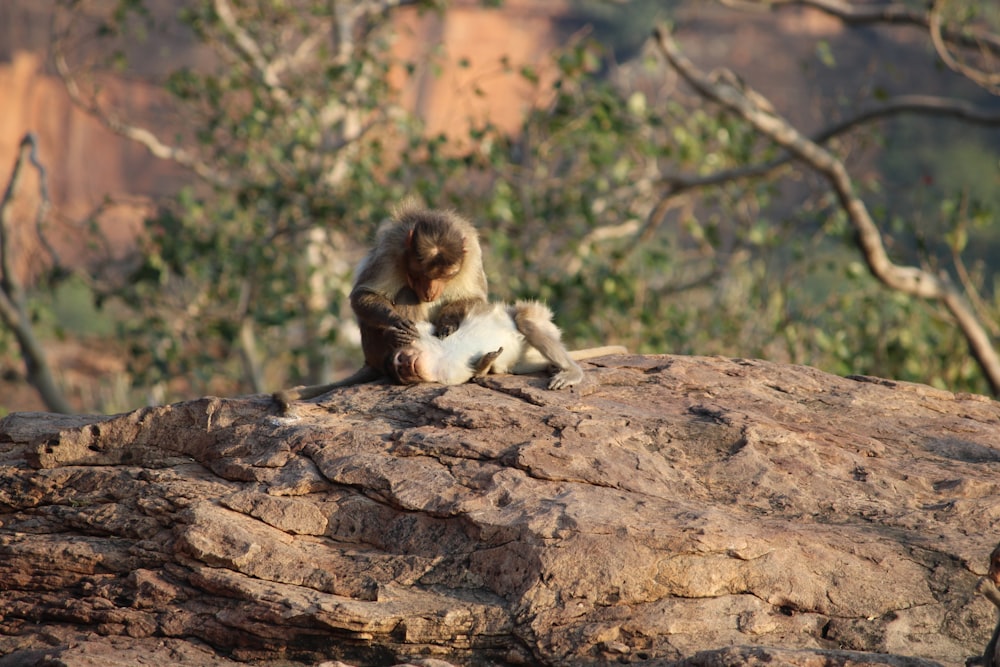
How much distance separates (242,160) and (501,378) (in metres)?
5.57

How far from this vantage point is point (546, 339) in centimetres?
478

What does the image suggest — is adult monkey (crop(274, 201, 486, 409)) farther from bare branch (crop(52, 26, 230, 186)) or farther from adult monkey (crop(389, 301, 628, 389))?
bare branch (crop(52, 26, 230, 186))

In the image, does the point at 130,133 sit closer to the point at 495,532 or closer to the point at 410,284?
the point at 410,284

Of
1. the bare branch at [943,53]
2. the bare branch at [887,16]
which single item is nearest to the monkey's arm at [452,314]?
the bare branch at [887,16]

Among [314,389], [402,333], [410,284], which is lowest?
[314,389]

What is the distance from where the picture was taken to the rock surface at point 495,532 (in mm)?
3381

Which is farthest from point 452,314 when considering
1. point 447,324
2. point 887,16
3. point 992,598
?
point 887,16

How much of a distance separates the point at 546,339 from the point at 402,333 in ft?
2.13

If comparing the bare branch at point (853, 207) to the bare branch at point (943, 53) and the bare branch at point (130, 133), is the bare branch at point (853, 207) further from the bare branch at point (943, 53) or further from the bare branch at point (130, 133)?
the bare branch at point (130, 133)

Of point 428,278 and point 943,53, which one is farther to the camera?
point 943,53

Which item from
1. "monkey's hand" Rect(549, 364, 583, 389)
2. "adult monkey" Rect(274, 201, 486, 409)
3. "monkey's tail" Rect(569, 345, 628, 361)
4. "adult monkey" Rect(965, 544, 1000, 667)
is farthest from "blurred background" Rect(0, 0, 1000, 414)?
"adult monkey" Rect(965, 544, 1000, 667)

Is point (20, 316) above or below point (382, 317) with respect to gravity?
below

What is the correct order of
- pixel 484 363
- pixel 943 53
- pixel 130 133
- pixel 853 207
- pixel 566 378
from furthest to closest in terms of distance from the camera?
pixel 130 133, pixel 943 53, pixel 853 207, pixel 484 363, pixel 566 378

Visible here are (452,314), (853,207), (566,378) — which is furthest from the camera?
(853,207)
